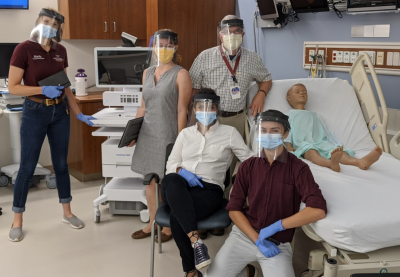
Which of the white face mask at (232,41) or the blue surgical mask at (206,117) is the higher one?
the white face mask at (232,41)

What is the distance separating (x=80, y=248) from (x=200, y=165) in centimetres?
110

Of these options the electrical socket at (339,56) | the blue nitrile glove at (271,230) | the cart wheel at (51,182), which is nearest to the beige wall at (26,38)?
the cart wheel at (51,182)

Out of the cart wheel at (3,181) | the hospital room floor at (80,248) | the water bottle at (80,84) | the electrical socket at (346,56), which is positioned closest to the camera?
the hospital room floor at (80,248)

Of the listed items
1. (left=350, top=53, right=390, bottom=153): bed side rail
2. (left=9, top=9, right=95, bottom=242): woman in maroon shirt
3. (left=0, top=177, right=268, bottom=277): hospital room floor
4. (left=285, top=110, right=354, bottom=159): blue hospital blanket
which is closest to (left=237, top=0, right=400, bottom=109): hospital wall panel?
(left=350, top=53, right=390, bottom=153): bed side rail

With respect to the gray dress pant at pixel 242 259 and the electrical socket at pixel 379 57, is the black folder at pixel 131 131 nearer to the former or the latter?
the gray dress pant at pixel 242 259

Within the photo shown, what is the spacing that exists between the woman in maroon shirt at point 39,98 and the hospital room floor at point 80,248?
0.21m

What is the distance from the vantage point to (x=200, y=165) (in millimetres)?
2613

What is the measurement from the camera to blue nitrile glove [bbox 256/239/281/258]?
6.82ft

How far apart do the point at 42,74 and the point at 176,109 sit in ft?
3.01

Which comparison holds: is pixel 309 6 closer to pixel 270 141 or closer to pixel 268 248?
pixel 270 141

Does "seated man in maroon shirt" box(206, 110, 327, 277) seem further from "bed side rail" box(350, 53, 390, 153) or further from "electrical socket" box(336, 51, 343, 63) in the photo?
"electrical socket" box(336, 51, 343, 63)

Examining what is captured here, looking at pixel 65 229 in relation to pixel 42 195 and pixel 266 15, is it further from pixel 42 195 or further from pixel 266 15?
pixel 266 15

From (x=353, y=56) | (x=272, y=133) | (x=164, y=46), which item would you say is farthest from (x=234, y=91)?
(x=353, y=56)

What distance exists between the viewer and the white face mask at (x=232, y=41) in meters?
2.86
